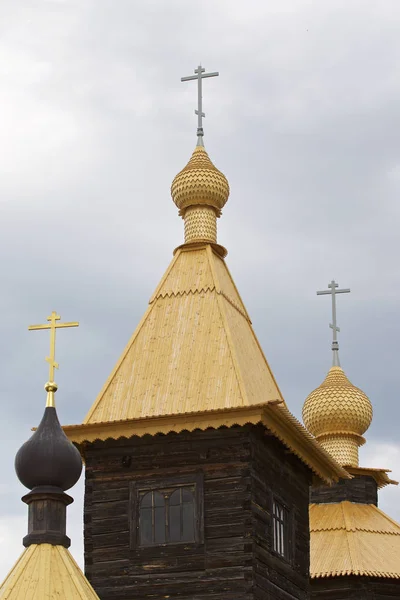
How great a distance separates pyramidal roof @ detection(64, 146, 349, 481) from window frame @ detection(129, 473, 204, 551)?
28.8 inches

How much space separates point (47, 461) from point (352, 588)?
38.0 ft

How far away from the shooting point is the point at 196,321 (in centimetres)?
2459

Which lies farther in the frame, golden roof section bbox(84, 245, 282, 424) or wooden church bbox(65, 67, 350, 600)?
golden roof section bbox(84, 245, 282, 424)

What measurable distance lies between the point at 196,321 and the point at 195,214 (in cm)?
252

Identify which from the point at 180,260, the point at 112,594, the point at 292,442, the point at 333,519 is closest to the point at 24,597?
the point at 112,594

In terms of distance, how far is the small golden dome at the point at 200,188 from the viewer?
86.6 ft

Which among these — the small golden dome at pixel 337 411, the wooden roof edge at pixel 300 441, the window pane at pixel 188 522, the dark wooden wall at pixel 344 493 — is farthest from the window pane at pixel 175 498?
the small golden dome at pixel 337 411

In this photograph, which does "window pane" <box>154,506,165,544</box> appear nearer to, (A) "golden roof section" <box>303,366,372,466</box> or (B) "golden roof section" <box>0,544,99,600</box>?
(B) "golden roof section" <box>0,544,99,600</box>

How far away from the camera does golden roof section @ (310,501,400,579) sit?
30.1 metres

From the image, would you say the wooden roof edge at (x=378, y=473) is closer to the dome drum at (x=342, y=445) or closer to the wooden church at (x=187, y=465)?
the dome drum at (x=342, y=445)

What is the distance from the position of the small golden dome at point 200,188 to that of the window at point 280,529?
18.2ft

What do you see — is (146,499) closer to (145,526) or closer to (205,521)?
(145,526)

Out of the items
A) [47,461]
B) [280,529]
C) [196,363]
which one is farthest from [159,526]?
[47,461]

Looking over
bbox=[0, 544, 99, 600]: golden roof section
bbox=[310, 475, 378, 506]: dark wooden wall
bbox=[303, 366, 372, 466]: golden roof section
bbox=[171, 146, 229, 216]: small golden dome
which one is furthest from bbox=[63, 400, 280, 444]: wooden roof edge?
bbox=[303, 366, 372, 466]: golden roof section
